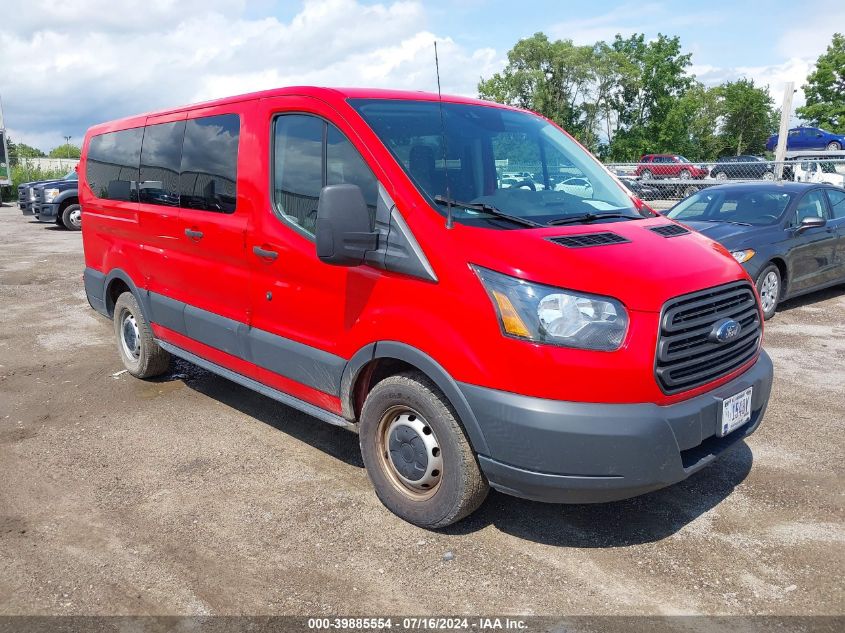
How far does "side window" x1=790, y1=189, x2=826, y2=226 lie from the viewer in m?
8.09

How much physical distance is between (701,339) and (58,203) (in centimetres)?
1995

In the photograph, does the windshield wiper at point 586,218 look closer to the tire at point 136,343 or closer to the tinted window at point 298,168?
the tinted window at point 298,168

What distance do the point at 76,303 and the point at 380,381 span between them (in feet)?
24.4

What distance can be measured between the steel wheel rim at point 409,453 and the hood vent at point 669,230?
60.8 inches

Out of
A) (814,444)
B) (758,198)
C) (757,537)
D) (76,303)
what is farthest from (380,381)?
(76,303)

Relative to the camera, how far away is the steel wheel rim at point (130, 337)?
5.84 m

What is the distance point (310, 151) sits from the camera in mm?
3789

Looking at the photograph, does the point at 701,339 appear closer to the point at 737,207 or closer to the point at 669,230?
the point at 669,230

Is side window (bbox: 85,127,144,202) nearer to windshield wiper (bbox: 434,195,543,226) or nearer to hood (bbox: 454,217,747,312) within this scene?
windshield wiper (bbox: 434,195,543,226)

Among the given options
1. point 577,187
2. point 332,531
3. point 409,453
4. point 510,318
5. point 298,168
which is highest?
point 298,168

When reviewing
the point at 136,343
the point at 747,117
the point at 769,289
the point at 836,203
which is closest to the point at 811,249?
the point at 769,289

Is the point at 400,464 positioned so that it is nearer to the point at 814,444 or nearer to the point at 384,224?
the point at 384,224

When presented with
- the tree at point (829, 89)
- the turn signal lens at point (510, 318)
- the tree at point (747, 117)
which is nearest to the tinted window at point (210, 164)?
the turn signal lens at point (510, 318)

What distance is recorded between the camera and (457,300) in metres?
3.01
